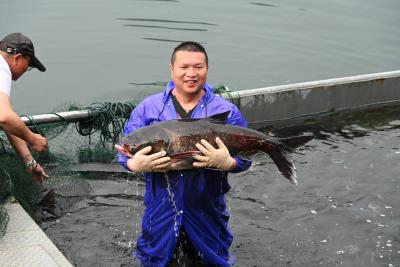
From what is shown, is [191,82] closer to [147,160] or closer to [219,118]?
[219,118]

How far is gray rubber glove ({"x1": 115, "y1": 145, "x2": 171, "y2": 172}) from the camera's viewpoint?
4254 millimetres

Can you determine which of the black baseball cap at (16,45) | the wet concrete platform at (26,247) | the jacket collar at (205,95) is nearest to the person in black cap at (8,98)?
the black baseball cap at (16,45)

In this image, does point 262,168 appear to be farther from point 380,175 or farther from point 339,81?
point 339,81

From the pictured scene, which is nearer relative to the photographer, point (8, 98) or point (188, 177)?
point (188, 177)

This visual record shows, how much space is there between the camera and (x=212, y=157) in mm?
4363

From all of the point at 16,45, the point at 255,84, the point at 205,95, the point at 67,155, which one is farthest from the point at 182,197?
the point at 255,84

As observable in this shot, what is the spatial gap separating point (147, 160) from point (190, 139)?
40 cm

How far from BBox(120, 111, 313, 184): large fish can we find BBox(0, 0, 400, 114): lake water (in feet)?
23.7

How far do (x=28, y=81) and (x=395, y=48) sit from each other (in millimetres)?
9990

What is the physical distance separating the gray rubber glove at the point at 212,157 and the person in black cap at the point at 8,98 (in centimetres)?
207

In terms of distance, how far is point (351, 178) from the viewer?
801cm

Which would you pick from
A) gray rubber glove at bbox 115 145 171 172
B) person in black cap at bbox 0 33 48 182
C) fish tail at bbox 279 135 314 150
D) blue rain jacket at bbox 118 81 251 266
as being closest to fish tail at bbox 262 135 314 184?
fish tail at bbox 279 135 314 150

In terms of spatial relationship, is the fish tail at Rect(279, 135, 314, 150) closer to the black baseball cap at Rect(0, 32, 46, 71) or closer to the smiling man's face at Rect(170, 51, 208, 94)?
the smiling man's face at Rect(170, 51, 208, 94)

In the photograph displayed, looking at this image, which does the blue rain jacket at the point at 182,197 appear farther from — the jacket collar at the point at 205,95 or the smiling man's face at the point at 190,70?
the smiling man's face at the point at 190,70
